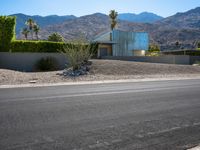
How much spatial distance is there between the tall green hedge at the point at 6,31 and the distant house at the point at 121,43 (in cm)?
2306

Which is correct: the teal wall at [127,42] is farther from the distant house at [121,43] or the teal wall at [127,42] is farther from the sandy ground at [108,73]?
the sandy ground at [108,73]

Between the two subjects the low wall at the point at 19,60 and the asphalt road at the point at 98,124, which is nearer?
the asphalt road at the point at 98,124

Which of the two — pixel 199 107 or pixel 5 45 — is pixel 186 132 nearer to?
pixel 199 107

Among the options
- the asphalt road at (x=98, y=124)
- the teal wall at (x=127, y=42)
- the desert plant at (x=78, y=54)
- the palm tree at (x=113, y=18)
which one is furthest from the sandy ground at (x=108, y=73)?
the palm tree at (x=113, y=18)

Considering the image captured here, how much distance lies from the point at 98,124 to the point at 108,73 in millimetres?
20285

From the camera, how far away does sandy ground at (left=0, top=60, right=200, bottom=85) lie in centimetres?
2286

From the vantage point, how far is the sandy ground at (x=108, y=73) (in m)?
22.9

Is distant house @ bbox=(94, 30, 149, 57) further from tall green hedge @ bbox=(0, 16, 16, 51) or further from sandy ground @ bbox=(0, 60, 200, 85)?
sandy ground @ bbox=(0, 60, 200, 85)

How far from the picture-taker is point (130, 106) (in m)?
10.5

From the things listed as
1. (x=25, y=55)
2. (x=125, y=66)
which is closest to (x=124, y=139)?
(x=125, y=66)

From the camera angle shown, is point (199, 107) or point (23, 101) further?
point (23, 101)

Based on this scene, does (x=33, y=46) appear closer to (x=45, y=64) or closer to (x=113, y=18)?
(x=45, y=64)

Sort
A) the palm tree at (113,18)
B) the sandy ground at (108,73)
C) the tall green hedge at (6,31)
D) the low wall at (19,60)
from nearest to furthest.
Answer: the sandy ground at (108,73), the low wall at (19,60), the tall green hedge at (6,31), the palm tree at (113,18)

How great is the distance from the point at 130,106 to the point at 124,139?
4045 millimetres
